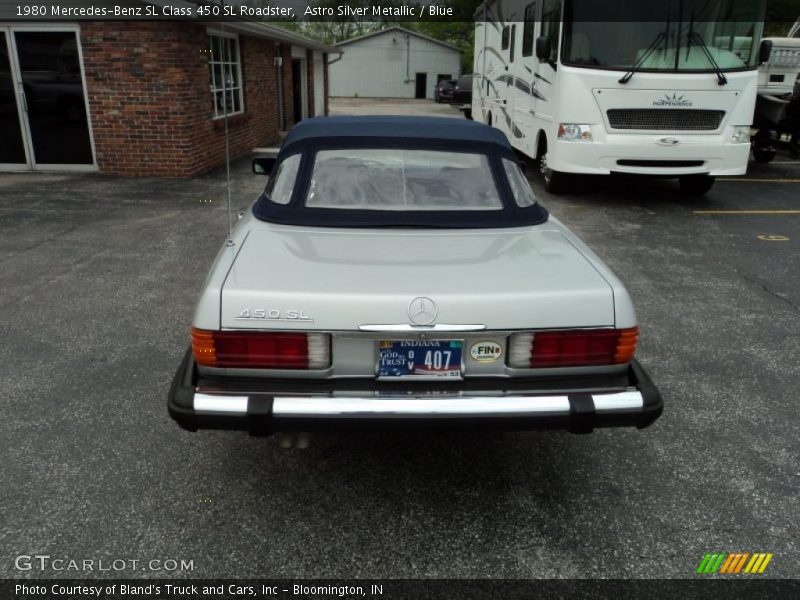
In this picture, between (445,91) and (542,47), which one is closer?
(542,47)

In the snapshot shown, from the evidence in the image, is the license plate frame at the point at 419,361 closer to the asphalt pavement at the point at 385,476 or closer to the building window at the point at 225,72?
the asphalt pavement at the point at 385,476

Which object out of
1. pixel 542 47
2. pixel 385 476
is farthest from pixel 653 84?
pixel 385 476

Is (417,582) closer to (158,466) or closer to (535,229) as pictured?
(158,466)

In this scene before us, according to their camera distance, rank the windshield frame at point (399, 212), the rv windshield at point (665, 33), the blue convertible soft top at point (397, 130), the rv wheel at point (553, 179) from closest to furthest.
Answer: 1. the windshield frame at point (399, 212)
2. the blue convertible soft top at point (397, 130)
3. the rv windshield at point (665, 33)
4. the rv wheel at point (553, 179)

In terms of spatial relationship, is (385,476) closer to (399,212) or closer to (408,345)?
→ (408,345)

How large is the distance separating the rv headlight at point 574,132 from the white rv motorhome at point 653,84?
1 cm

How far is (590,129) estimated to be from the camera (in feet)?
29.4

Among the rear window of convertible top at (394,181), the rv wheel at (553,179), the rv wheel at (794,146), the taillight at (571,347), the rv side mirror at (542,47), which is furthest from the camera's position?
the rv wheel at (794,146)

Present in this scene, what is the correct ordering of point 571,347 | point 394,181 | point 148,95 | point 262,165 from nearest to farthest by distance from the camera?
point 571,347, point 394,181, point 262,165, point 148,95

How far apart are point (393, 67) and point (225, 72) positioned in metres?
38.9

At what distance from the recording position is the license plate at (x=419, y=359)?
253cm

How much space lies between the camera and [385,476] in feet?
10.2

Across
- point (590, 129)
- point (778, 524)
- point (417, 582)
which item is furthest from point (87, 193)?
point (778, 524)

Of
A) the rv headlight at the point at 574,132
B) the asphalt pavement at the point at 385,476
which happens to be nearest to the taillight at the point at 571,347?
the asphalt pavement at the point at 385,476
